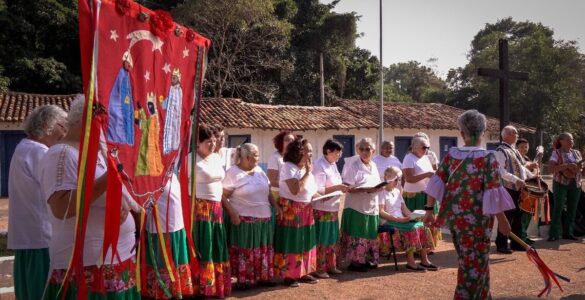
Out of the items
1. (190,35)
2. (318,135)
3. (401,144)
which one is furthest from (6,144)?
(190,35)

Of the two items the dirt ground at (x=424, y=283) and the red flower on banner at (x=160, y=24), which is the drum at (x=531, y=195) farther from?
the red flower on banner at (x=160, y=24)

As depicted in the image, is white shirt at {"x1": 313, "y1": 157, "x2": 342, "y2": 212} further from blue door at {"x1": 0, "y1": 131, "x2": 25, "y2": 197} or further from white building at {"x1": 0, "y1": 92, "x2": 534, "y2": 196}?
blue door at {"x1": 0, "y1": 131, "x2": 25, "y2": 197}

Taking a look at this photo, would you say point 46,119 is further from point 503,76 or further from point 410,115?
point 410,115

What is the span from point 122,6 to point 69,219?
1160mm

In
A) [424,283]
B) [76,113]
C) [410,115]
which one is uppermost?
[410,115]

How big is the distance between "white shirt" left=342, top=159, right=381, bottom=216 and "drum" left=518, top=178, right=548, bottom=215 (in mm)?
2458

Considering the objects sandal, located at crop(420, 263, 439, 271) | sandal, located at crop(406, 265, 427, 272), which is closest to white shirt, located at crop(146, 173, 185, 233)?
sandal, located at crop(406, 265, 427, 272)

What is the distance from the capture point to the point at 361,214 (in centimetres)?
645

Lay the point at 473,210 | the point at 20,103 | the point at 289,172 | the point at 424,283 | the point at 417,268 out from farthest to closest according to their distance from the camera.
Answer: the point at 20,103 < the point at 417,268 < the point at 424,283 < the point at 289,172 < the point at 473,210

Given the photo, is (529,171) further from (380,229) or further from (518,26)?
(518,26)

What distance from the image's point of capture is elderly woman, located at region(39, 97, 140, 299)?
2.62 metres

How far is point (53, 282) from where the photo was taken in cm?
274

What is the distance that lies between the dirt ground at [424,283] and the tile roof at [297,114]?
13.1 m

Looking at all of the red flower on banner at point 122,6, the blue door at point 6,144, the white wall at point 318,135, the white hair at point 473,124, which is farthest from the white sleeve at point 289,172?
the blue door at point 6,144
